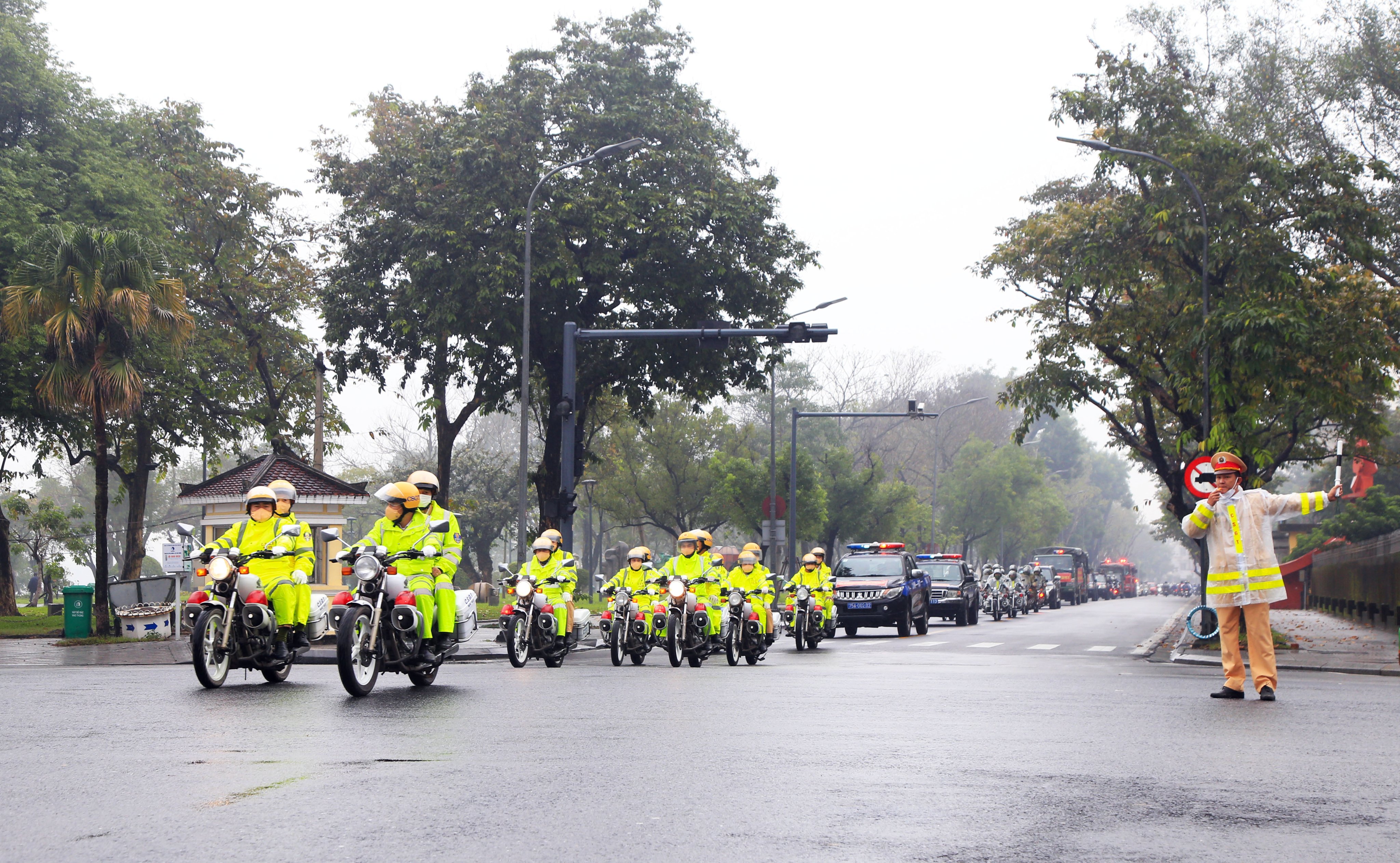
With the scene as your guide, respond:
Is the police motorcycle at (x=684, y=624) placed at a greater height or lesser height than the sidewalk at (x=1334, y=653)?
greater

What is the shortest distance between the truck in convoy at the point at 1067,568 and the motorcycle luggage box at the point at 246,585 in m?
62.7

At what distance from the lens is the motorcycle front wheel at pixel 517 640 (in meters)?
17.2

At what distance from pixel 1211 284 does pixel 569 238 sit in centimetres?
1454

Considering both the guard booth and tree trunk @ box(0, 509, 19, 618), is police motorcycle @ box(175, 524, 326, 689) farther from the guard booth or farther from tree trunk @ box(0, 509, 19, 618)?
tree trunk @ box(0, 509, 19, 618)

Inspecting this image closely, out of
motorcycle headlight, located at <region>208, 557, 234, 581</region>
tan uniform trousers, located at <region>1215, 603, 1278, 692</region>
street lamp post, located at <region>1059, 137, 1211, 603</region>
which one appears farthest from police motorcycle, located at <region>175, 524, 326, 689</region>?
street lamp post, located at <region>1059, 137, 1211, 603</region>

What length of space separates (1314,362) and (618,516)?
39.4m

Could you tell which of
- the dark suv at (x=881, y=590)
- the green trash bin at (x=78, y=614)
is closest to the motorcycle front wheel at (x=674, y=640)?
the dark suv at (x=881, y=590)

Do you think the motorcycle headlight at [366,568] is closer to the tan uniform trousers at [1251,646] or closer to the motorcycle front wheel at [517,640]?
the motorcycle front wheel at [517,640]

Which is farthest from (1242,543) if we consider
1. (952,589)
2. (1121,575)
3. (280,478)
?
(1121,575)

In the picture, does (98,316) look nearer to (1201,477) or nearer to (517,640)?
(517,640)

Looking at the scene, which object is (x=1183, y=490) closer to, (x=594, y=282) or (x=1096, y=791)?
(x=594, y=282)

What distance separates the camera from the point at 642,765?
26.0 ft

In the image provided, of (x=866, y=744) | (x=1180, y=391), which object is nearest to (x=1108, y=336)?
(x=1180, y=391)

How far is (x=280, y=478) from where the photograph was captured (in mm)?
31656
